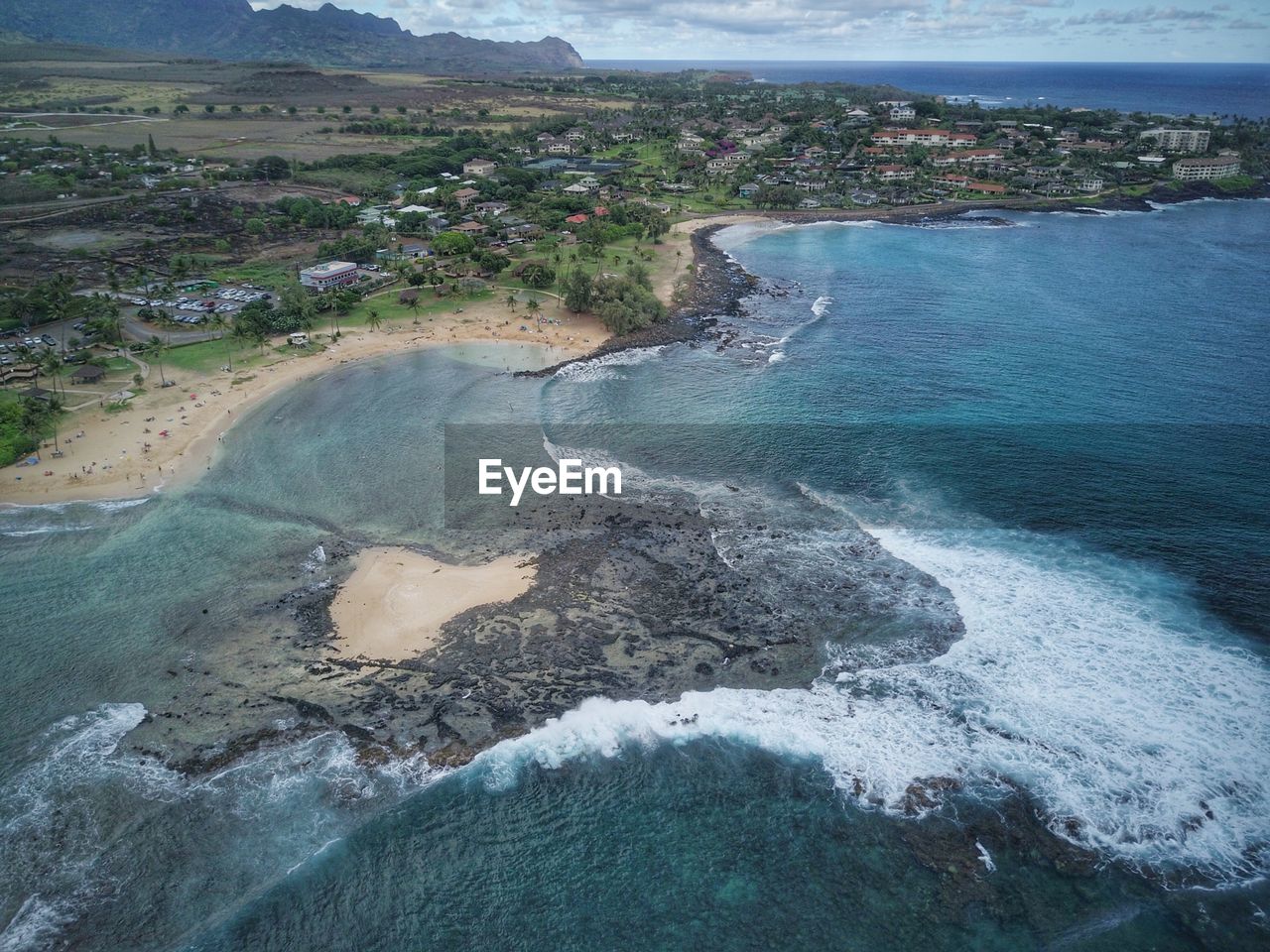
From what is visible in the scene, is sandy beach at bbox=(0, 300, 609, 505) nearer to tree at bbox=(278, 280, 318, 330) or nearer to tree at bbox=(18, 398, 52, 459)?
tree at bbox=(18, 398, 52, 459)

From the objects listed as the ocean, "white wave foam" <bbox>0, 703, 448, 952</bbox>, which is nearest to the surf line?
the ocean

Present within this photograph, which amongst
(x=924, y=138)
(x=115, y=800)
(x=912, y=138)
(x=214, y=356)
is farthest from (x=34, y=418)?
(x=924, y=138)

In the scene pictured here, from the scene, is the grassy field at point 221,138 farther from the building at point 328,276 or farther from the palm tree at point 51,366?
the palm tree at point 51,366

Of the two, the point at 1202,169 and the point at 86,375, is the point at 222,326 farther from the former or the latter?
the point at 1202,169

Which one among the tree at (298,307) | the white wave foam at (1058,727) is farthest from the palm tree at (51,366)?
the white wave foam at (1058,727)

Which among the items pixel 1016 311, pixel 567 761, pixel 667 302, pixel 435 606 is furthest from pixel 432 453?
pixel 1016 311

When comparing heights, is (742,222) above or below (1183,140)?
below

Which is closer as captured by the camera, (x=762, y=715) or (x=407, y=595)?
(x=762, y=715)
